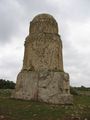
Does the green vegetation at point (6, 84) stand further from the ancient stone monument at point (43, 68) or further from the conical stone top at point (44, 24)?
the conical stone top at point (44, 24)

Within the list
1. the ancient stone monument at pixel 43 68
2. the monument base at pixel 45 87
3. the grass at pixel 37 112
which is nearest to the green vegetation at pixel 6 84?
the ancient stone monument at pixel 43 68

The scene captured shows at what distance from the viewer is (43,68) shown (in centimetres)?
1359

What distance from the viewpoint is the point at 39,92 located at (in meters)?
13.1

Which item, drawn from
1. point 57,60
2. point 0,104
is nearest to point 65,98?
point 57,60

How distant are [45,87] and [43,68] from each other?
93 centimetres

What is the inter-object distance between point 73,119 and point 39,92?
128 inches

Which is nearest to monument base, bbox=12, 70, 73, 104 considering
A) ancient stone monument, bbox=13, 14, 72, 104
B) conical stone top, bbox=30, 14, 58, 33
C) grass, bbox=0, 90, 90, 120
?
ancient stone monument, bbox=13, 14, 72, 104

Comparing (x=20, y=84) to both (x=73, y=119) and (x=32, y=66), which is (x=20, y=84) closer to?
(x=32, y=66)

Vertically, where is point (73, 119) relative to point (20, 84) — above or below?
below

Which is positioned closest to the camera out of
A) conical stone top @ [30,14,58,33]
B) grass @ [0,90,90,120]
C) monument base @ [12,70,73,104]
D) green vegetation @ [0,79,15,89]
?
grass @ [0,90,90,120]

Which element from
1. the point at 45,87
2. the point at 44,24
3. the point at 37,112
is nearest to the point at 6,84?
the point at 44,24

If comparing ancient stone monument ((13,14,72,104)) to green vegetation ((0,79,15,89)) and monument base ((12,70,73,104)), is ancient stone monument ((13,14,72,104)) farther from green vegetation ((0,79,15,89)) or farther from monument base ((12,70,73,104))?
green vegetation ((0,79,15,89))

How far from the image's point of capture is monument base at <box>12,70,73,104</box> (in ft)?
42.7

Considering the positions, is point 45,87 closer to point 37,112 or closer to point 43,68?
point 43,68
